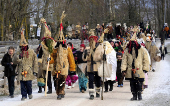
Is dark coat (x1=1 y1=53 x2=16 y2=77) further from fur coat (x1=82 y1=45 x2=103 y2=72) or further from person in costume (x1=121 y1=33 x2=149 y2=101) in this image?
person in costume (x1=121 y1=33 x2=149 y2=101)

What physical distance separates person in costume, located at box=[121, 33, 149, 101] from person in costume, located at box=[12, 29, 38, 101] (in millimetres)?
2758

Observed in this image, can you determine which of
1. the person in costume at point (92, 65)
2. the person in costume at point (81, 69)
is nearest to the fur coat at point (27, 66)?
the person in costume at point (92, 65)

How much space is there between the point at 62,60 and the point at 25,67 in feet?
3.77

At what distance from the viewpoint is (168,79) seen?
14.4 m

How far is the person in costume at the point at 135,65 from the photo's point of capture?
9.76 meters

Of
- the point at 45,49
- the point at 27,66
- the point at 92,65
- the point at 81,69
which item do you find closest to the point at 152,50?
the point at 81,69

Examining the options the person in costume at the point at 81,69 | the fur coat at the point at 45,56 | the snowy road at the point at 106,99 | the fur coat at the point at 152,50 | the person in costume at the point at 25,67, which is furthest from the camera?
the fur coat at the point at 152,50

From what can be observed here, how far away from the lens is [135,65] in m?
9.77

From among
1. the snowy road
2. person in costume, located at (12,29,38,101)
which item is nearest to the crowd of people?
person in costume, located at (12,29,38,101)

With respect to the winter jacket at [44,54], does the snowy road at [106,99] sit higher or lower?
lower

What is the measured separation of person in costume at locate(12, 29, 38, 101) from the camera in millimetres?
10016

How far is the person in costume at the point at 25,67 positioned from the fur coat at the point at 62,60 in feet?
2.02

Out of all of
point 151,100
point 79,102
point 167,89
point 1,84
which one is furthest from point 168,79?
point 1,84

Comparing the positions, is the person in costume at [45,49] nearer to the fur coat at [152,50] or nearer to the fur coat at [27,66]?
the fur coat at [27,66]
